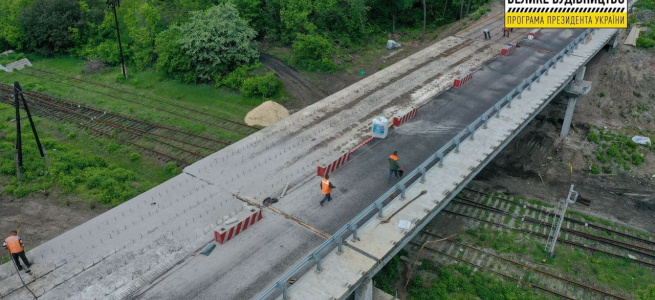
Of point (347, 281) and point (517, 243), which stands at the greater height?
point (347, 281)

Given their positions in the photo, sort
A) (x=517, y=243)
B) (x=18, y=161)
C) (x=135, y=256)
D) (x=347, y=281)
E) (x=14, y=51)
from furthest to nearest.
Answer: (x=14, y=51) < (x=18, y=161) < (x=517, y=243) < (x=135, y=256) < (x=347, y=281)

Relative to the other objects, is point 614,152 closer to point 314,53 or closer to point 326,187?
point 314,53

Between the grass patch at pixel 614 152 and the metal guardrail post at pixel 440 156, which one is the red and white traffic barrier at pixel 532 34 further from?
the metal guardrail post at pixel 440 156

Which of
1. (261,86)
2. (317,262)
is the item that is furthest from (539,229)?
(261,86)

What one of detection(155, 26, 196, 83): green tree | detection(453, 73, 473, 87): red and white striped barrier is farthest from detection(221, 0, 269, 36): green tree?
detection(453, 73, 473, 87): red and white striped barrier

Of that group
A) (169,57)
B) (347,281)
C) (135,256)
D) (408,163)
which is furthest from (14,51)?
(347,281)

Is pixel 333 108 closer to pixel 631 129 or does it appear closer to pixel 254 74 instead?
pixel 254 74

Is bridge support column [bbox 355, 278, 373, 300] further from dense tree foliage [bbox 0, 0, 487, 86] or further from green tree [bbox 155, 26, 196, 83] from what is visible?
green tree [bbox 155, 26, 196, 83]
